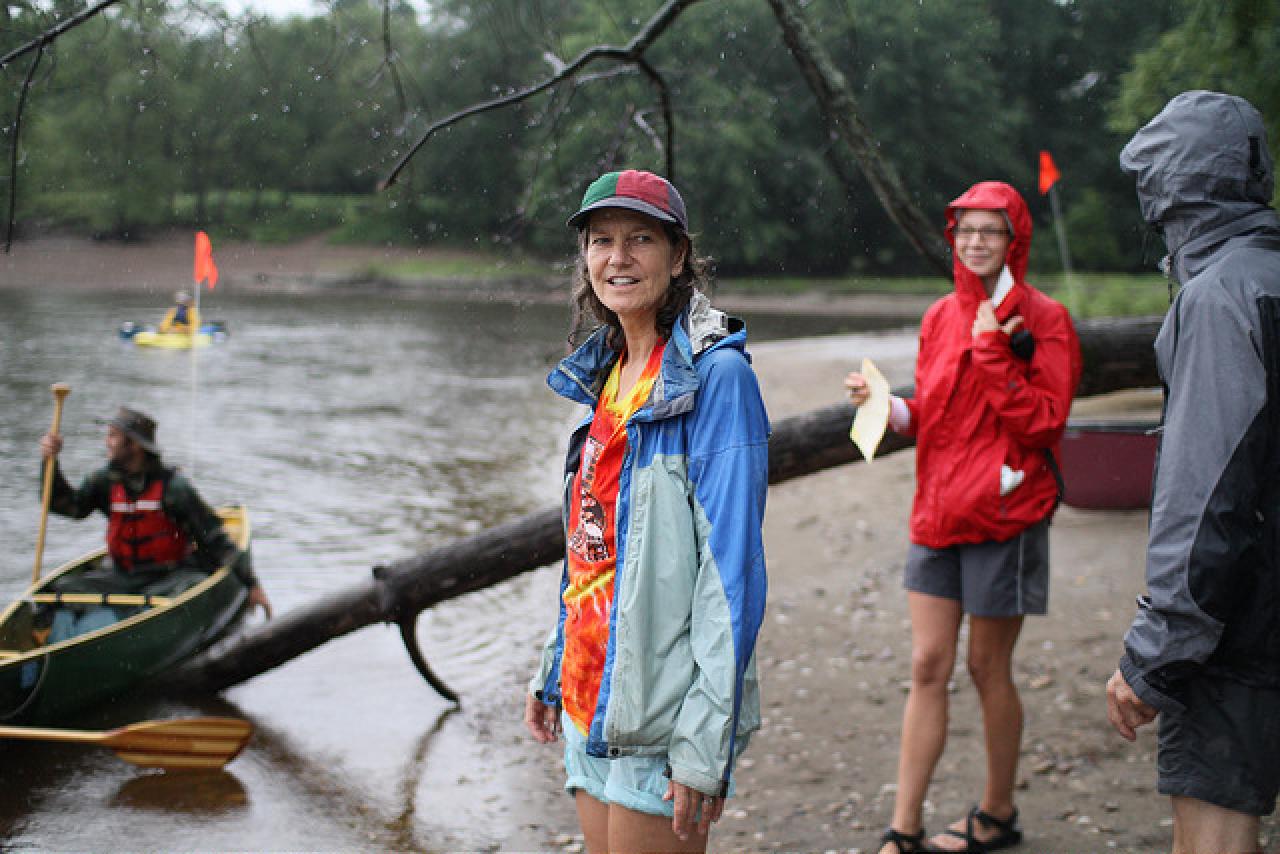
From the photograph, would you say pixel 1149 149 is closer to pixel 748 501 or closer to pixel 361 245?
pixel 748 501

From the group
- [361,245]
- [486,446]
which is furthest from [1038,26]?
[361,245]

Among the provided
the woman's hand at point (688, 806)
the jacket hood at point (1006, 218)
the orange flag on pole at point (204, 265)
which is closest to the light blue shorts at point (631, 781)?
the woman's hand at point (688, 806)

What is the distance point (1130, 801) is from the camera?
438 centimetres

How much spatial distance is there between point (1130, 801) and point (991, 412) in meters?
1.81

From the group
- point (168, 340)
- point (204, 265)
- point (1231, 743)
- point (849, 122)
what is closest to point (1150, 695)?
point (1231, 743)

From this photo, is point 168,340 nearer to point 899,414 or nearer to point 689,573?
point 899,414

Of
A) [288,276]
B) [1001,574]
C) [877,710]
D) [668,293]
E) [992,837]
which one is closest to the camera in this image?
[668,293]

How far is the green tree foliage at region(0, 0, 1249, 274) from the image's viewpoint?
16.2 feet

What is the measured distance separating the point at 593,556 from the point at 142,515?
481 centimetres

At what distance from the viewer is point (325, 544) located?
1051 cm

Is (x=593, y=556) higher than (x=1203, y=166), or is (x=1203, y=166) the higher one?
(x=1203, y=166)

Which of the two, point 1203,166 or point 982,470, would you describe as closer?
point 1203,166

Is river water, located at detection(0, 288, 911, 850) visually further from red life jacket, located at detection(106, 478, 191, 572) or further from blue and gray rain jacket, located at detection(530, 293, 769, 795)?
blue and gray rain jacket, located at detection(530, 293, 769, 795)

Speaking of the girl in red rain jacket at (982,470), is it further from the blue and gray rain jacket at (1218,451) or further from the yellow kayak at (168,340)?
the yellow kayak at (168,340)
